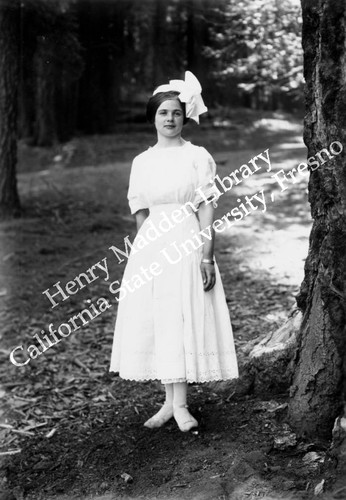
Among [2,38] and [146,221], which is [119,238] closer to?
Answer: [2,38]

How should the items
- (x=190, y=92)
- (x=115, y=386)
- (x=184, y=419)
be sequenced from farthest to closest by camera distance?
(x=115, y=386) → (x=184, y=419) → (x=190, y=92)

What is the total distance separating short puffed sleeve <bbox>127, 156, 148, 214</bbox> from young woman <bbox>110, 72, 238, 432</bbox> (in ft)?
0.08

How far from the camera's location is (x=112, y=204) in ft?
31.6

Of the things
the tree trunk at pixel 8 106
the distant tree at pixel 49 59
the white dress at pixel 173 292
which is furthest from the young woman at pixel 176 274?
the tree trunk at pixel 8 106

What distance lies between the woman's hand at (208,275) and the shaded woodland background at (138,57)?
4.26 metres

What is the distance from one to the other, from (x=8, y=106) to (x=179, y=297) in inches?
223

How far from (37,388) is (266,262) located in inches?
120

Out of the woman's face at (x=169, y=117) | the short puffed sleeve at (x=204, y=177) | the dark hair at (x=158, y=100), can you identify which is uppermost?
the dark hair at (x=158, y=100)

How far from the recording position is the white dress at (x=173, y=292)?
327 centimetres

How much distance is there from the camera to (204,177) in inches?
131

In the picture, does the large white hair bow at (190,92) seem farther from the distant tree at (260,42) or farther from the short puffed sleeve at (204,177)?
the distant tree at (260,42)

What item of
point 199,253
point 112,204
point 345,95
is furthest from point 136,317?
point 112,204

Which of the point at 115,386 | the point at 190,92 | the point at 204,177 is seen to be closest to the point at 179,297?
the point at 204,177

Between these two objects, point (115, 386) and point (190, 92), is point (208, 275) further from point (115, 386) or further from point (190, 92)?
point (115, 386)
